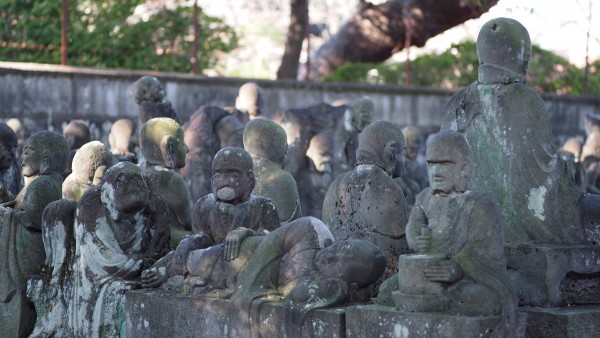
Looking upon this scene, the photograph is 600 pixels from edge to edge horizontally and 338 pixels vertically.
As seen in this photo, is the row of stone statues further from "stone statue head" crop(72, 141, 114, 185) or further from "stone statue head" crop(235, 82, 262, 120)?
"stone statue head" crop(235, 82, 262, 120)

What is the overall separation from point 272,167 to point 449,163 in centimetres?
398

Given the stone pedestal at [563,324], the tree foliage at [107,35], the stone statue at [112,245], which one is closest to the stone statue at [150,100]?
A: the tree foliage at [107,35]

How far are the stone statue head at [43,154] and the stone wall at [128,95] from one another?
7661mm

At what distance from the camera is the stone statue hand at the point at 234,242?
33.2 ft

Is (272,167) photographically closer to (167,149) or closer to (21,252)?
(167,149)

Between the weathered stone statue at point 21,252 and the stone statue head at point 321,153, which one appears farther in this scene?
the stone statue head at point 321,153

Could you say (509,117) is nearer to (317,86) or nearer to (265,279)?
(265,279)

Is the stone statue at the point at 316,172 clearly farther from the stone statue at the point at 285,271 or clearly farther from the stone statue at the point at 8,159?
the stone statue at the point at 285,271

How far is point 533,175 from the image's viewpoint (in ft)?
33.4

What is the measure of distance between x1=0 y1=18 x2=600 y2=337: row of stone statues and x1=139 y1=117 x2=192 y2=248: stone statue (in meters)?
0.01

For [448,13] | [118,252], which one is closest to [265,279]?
[118,252]

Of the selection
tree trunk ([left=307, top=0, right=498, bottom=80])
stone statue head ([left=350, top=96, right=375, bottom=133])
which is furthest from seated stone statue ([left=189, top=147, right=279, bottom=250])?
tree trunk ([left=307, top=0, right=498, bottom=80])

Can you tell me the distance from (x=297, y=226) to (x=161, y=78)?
11.6 metres

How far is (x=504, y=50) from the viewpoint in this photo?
33.4ft
